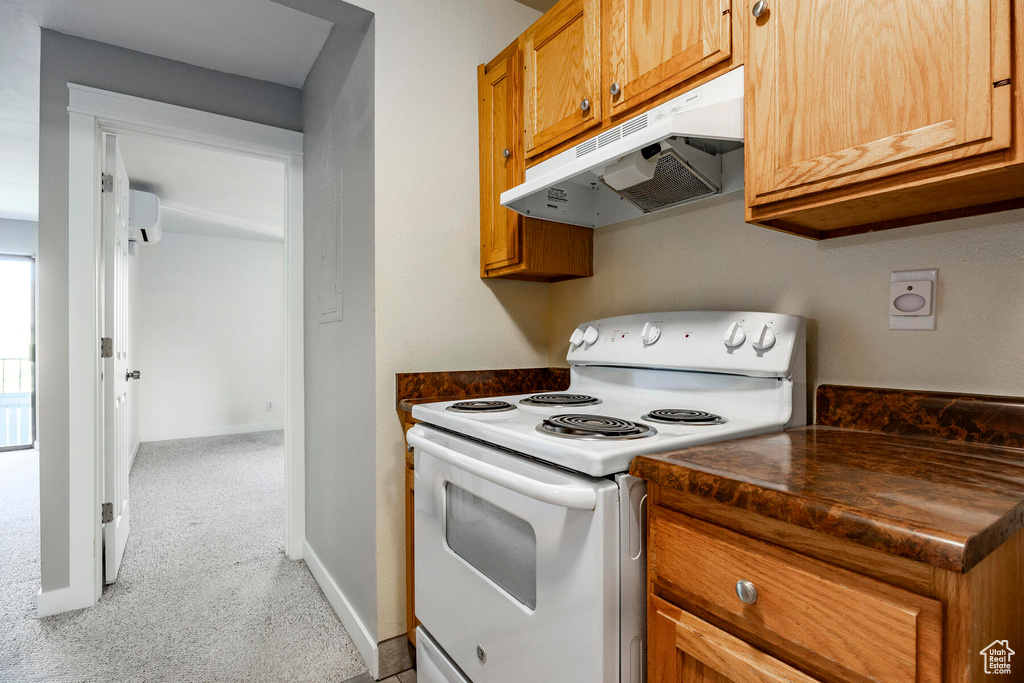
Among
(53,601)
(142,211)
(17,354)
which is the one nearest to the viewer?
(53,601)

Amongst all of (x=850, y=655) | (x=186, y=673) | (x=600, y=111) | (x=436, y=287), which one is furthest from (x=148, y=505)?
(x=850, y=655)

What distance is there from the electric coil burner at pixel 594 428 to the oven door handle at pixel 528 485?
0.40 feet

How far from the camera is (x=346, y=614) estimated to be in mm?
1936

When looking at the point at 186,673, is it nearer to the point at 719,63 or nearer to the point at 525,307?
the point at 525,307

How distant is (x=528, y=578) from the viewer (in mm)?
1013

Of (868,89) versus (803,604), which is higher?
(868,89)

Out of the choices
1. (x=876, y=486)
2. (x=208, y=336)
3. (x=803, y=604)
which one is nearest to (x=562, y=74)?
(x=876, y=486)

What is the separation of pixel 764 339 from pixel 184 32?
98.9 inches

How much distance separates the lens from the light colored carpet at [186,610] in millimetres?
1729

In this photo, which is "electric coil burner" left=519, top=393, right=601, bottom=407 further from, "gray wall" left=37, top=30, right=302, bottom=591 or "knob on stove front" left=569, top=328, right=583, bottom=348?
"gray wall" left=37, top=30, right=302, bottom=591

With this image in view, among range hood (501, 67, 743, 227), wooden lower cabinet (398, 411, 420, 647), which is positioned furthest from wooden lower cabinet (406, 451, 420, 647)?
range hood (501, 67, 743, 227)

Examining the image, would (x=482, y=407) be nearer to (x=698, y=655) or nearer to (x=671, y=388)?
(x=671, y=388)

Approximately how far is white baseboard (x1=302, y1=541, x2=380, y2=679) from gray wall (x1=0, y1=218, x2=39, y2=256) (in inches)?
214

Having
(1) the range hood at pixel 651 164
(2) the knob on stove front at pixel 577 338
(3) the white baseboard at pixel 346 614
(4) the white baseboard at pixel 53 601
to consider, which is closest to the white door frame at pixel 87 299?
(4) the white baseboard at pixel 53 601
